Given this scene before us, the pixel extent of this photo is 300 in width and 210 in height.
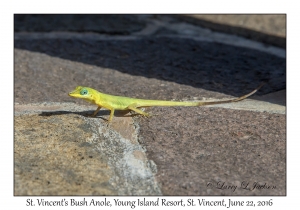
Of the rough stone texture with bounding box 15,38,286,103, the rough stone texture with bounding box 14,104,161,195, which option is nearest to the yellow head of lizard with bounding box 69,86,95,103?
the rough stone texture with bounding box 15,38,286,103

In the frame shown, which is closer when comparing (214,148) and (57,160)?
(57,160)

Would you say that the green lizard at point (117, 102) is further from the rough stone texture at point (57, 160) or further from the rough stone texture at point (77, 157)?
the rough stone texture at point (57, 160)

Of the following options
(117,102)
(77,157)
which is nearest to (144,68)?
(117,102)

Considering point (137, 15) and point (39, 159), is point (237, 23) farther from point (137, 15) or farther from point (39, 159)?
point (39, 159)

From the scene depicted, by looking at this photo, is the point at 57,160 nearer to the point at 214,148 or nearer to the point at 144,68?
the point at 214,148

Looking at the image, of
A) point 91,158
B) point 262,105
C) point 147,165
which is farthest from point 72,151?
point 262,105

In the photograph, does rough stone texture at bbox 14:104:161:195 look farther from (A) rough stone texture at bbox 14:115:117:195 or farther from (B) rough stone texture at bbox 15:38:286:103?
(B) rough stone texture at bbox 15:38:286:103

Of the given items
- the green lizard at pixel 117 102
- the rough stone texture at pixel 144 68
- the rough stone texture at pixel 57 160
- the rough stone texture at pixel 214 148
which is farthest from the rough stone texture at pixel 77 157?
the rough stone texture at pixel 144 68
